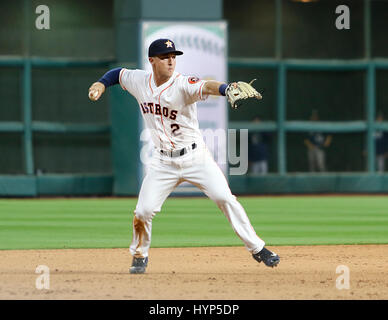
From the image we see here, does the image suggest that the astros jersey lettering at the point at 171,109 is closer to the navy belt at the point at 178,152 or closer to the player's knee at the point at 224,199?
the navy belt at the point at 178,152

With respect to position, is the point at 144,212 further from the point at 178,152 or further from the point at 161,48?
the point at 161,48

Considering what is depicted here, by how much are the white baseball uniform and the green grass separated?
2.71m

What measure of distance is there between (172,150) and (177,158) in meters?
0.08

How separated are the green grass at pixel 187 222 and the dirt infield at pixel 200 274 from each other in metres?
0.84

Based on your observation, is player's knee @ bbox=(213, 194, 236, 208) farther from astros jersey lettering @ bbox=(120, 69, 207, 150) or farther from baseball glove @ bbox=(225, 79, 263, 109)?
baseball glove @ bbox=(225, 79, 263, 109)

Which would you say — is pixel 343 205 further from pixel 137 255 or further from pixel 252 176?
pixel 137 255

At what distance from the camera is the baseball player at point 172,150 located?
22.1 feet

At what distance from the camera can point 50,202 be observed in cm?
1622

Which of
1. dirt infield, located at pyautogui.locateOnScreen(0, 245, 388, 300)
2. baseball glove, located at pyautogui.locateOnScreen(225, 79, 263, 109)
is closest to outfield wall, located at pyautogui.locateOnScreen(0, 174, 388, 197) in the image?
dirt infield, located at pyautogui.locateOnScreen(0, 245, 388, 300)

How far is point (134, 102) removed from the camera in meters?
17.4

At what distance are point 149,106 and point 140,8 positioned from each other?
1086cm

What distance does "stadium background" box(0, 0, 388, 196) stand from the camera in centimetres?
1767

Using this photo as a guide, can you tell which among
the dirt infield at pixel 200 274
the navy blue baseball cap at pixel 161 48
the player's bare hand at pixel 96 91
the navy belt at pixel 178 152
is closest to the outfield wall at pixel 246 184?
the dirt infield at pixel 200 274

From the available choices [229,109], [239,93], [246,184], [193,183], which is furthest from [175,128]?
[229,109]
